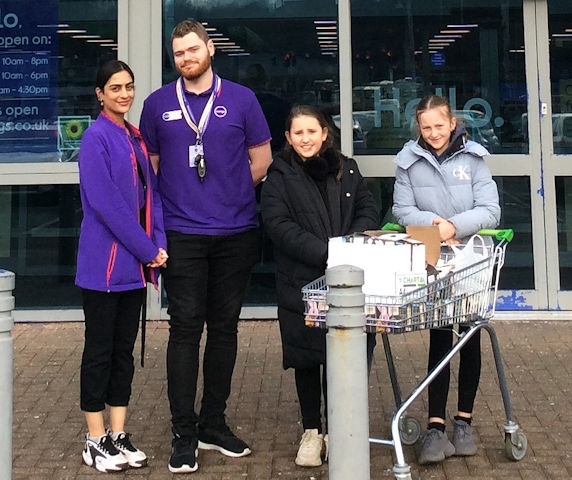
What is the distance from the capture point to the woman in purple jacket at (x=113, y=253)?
169 inches

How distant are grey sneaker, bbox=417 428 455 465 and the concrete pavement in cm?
5

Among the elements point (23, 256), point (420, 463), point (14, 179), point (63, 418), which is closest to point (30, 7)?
point (14, 179)

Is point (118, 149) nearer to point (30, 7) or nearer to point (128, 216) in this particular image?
point (128, 216)

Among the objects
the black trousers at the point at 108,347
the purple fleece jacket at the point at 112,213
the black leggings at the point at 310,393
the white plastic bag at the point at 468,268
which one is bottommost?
the black leggings at the point at 310,393

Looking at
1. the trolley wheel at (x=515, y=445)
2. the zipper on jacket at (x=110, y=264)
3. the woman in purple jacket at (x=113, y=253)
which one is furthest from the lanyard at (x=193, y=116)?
the trolley wheel at (x=515, y=445)

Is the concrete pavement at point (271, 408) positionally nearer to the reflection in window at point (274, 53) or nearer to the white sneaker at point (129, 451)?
the white sneaker at point (129, 451)

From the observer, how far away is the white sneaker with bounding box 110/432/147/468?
4.52m

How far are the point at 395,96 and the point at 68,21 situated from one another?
9.86 feet

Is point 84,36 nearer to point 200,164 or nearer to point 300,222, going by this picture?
point 200,164

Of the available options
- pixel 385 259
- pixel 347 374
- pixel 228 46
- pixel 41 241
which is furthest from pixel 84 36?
pixel 347 374

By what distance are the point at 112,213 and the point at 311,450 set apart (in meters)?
1.52

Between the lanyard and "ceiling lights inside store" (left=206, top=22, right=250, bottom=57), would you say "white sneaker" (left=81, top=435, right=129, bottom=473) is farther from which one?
"ceiling lights inside store" (left=206, top=22, right=250, bottom=57)

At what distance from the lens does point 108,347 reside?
14.6 ft

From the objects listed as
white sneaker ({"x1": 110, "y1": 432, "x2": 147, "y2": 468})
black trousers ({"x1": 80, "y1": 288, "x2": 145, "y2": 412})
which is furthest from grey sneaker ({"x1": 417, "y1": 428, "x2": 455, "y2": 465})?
black trousers ({"x1": 80, "y1": 288, "x2": 145, "y2": 412})
